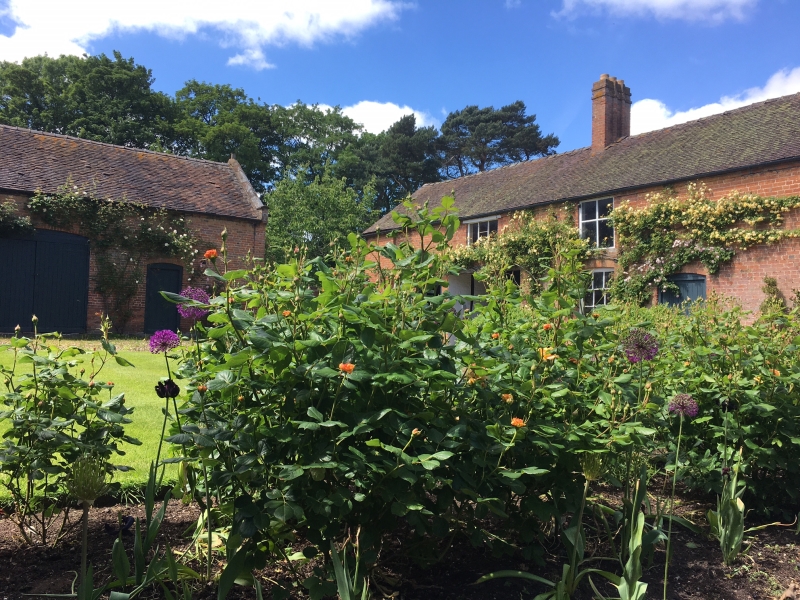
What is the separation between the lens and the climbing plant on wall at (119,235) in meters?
16.3

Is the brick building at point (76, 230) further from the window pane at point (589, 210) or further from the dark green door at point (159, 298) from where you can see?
the window pane at point (589, 210)

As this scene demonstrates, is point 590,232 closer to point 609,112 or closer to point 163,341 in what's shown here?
point 609,112

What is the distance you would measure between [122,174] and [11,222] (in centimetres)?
394

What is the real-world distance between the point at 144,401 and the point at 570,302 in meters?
5.19

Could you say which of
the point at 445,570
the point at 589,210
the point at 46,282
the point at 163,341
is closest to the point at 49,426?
the point at 163,341

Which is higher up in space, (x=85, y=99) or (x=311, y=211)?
(x=85, y=99)

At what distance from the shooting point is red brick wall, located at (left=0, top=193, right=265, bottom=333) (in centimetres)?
1664

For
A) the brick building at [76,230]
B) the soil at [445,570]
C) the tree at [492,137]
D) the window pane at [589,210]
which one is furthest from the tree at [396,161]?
the soil at [445,570]

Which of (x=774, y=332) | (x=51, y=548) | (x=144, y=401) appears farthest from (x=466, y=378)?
(x=144, y=401)

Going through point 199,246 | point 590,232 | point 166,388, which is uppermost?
point 590,232

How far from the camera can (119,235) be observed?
17.1 metres

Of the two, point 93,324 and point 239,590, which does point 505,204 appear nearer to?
point 93,324

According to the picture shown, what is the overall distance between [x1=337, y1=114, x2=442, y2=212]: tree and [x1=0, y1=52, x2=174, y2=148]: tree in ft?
44.9

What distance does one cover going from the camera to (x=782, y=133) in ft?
48.8
